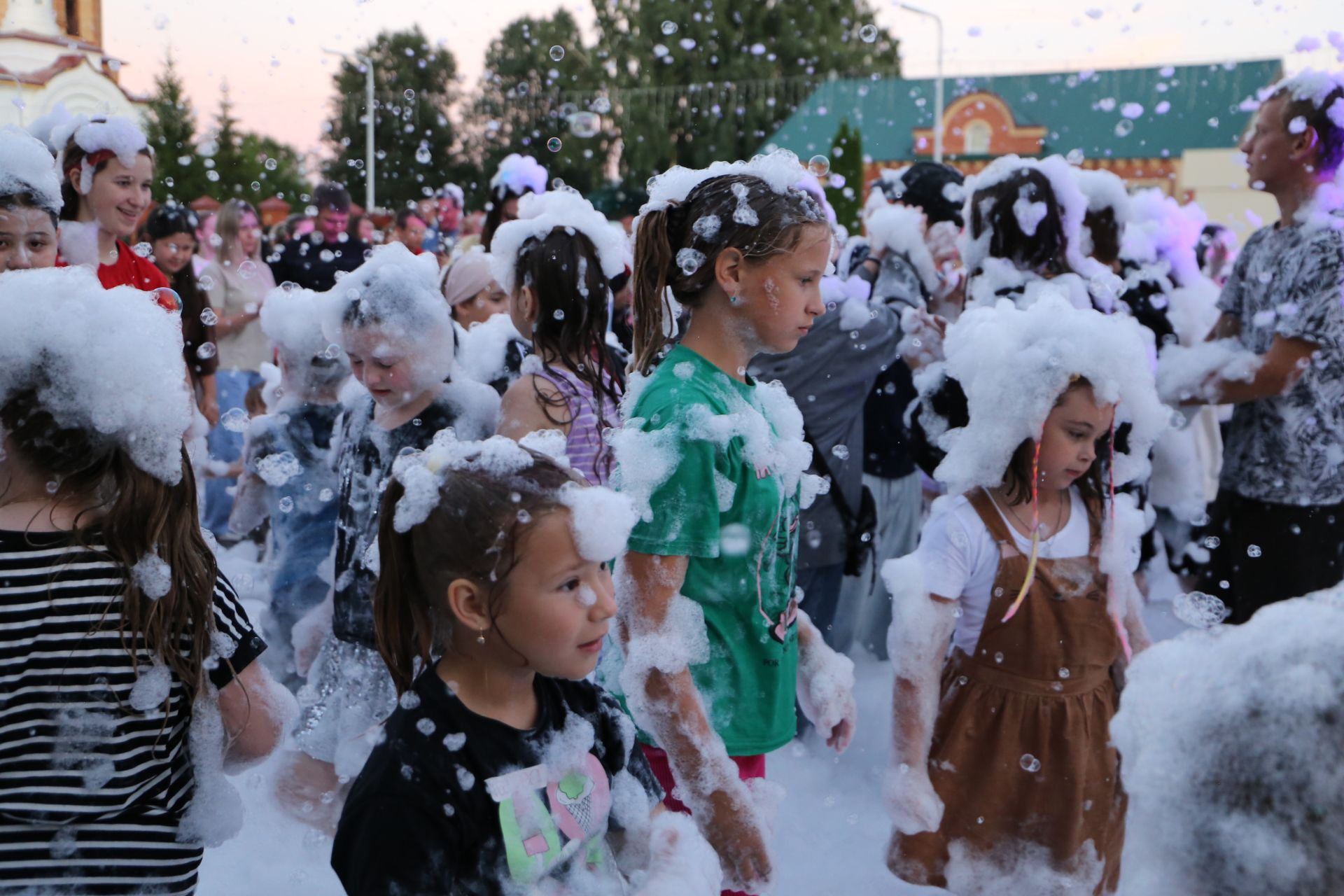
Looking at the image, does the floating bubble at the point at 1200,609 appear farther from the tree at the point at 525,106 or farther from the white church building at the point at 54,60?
the tree at the point at 525,106

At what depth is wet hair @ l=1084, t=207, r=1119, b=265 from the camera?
3.88 meters

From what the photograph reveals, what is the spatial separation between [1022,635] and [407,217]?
639 centimetres

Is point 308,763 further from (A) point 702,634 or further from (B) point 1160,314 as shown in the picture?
(B) point 1160,314

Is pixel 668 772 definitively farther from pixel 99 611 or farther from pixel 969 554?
pixel 99 611

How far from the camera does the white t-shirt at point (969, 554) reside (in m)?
2.44

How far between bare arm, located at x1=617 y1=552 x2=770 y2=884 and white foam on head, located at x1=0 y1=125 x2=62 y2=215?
75.4 inches

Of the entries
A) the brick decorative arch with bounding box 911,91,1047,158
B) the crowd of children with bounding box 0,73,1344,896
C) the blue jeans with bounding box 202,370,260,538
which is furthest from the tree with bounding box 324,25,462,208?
the crowd of children with bounding box 0,73,1344,896

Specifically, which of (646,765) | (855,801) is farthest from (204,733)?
(855,801)

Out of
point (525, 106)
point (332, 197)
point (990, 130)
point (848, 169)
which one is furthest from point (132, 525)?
point (525, 106)

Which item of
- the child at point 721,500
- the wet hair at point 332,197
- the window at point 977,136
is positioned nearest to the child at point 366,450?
the child at point 721,500

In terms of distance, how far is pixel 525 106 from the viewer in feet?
135

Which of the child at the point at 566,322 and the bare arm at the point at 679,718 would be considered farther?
the child at the point at 566,322

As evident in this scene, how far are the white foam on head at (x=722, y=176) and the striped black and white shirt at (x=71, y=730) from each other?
1133mm

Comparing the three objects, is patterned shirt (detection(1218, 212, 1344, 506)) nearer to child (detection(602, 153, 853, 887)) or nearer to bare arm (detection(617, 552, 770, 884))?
child (detection(602, 153, 853, 887))
